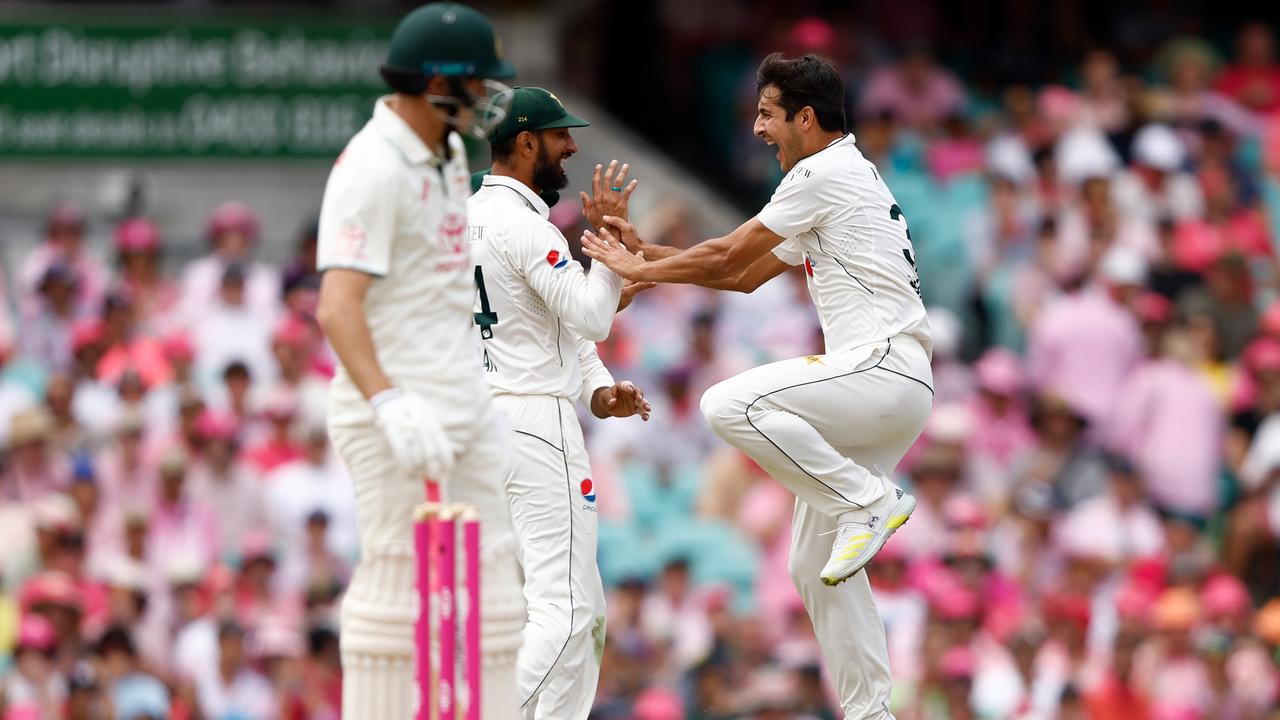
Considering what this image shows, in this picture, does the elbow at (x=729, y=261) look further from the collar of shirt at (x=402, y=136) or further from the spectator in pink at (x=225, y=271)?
the spectator in pink at (x=225, y=271)

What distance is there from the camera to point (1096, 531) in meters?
14.8

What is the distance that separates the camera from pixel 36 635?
12.6 m

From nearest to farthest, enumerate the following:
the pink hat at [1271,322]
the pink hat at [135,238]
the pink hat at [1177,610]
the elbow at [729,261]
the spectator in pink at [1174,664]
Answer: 1. the elbow at [729,261]
2. the spectator in pink at [1174,664]
3. the pink hat at [1177,610]
4. the pink hat at [1271,322]
5. the pink hat at [135,238]

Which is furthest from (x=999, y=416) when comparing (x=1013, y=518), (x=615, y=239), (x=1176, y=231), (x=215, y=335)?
(x=615, y=239)

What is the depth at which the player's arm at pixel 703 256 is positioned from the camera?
884cm

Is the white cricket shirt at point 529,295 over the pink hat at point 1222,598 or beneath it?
over

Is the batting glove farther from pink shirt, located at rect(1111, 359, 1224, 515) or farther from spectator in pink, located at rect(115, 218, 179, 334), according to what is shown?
pink shirt, located at rect(1111, 359, 1224, 515)

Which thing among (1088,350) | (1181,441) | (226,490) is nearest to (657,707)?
(226,490)

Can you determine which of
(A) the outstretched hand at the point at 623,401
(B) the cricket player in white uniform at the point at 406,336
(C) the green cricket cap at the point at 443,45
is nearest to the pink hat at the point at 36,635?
(A) the outstretched hand at the point at 623,401

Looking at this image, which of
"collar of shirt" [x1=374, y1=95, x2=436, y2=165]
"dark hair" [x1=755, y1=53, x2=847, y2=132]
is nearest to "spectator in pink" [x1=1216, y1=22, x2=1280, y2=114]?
"dark hair" [x1=755, y1=53, x2=847, y2=132]

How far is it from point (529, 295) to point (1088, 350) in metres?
8.03

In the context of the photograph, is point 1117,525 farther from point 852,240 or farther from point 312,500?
point 852,240

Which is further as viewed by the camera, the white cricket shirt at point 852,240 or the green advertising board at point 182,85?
the green advertising board at point 182,85

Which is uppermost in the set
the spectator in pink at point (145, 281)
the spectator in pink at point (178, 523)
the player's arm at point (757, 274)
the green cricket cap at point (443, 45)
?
the green cricket cap at point (443, 45)
